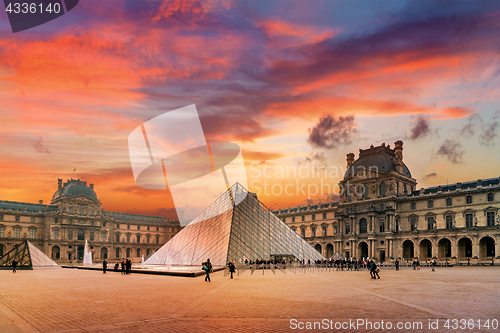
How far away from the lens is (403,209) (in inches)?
2421

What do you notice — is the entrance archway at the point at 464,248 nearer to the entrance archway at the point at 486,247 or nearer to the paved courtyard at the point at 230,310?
the entrance archway at the point at 486,247

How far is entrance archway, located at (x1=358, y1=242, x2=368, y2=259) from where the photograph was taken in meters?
65.1

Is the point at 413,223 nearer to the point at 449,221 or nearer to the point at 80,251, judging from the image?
the point at 449,221

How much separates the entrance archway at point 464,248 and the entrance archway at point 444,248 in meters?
2.09

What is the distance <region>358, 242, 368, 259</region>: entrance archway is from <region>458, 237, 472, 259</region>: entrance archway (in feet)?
48.3

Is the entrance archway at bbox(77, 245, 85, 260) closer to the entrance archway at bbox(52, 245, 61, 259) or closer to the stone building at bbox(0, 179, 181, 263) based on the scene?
the stone building at bbox(0, 179, 181, 263)

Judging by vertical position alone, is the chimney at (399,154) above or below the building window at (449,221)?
above

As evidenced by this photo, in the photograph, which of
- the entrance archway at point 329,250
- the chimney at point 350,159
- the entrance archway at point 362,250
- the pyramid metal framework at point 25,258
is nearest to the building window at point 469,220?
the entrance archway at point 362,250

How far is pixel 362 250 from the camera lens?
216 ft

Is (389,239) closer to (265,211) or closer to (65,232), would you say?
(265,211)

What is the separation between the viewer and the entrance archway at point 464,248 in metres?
54.1

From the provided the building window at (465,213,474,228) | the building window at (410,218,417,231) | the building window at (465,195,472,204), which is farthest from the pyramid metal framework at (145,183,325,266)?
the building window at (465,195,472,204)

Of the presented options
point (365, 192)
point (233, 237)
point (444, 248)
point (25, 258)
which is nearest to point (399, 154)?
point (365, 192)

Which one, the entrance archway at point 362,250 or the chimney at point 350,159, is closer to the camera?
the entrance archway at point 362,250
